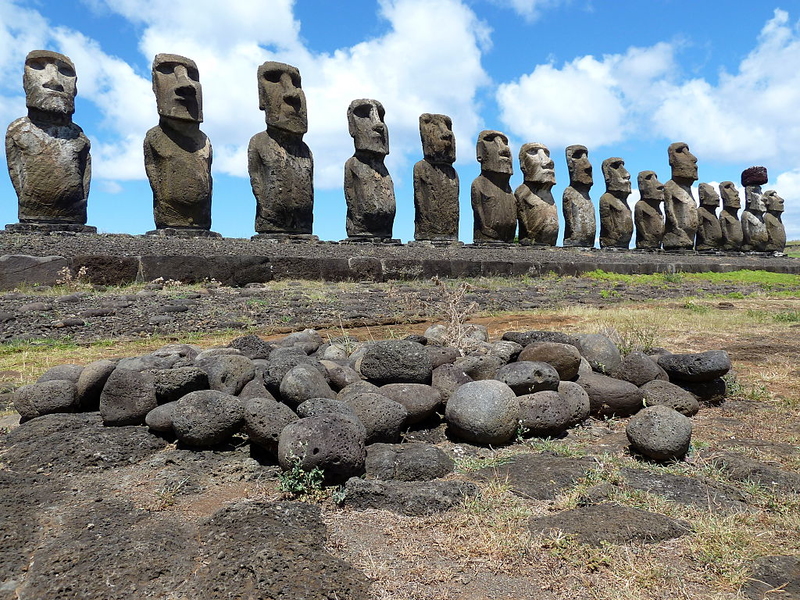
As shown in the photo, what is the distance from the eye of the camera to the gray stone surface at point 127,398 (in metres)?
3.40

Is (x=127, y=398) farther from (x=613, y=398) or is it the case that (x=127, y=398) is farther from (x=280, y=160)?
(x=280, y=160)

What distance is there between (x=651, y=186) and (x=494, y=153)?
8.38 metres

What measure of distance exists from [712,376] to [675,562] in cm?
233

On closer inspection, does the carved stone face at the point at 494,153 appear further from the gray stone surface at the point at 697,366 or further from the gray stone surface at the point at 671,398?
the gray stone surface at the point at 671,398

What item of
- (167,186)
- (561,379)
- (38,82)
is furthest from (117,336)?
(38,82)

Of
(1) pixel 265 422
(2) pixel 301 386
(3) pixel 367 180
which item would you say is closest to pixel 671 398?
(2) pixel 301 386

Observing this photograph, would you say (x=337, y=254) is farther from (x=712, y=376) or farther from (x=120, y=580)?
(x=120, y=580)

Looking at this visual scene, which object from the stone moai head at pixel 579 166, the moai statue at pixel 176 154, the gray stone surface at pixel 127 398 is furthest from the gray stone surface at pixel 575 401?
the stone moai head at pixel 579 166

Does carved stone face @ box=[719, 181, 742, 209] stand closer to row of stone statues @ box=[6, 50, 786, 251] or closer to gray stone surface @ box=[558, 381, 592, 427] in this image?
row of stone statues @ box=[6, 50, 786, 251]

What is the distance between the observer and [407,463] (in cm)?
281

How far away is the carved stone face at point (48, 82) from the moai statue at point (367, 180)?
18.6 feet

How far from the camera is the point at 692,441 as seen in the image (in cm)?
330

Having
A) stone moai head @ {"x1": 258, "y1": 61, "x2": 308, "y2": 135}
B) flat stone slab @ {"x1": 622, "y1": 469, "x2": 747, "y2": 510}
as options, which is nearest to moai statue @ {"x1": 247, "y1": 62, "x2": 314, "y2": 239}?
stone moai head @ {"x1": 258, "y1": 61, "x2": 308, "y2": 135}

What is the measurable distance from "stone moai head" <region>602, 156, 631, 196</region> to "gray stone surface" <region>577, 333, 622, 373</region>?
18877 mm
